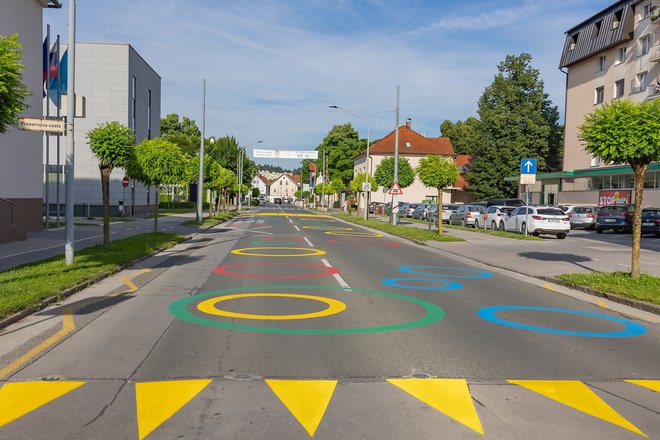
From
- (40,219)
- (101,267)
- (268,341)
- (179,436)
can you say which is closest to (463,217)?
(40,219)

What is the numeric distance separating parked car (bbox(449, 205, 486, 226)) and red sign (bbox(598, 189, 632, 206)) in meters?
10.6

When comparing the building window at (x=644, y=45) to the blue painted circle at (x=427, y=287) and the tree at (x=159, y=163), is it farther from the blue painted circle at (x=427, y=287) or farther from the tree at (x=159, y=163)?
the blue painted circle at (x=427, y=287)

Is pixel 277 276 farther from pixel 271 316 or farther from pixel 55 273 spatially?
pixel 55 273

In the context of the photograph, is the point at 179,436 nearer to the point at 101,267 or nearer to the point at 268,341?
the point at 268,341

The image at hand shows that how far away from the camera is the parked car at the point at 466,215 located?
37.1 metres

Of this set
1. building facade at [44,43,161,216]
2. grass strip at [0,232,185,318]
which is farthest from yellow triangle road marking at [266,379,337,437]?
building facade at [44,43,161,216]

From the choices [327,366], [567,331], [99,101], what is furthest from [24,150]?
[99,101]

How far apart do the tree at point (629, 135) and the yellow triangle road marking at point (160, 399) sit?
965 centimetres

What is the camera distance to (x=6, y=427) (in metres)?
3.96

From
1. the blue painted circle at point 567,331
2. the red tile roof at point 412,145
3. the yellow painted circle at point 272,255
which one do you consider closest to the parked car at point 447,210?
the yellow painted circle at point 272,255

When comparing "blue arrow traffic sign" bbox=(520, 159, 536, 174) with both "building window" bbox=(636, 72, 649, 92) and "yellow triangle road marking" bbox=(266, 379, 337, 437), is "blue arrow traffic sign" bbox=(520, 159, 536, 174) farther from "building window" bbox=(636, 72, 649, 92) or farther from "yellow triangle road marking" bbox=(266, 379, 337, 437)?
"building window" bbox=(636, 72, 649, 92)

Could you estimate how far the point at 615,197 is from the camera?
135 ft

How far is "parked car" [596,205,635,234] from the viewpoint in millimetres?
32094

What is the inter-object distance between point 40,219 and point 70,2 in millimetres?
13853
